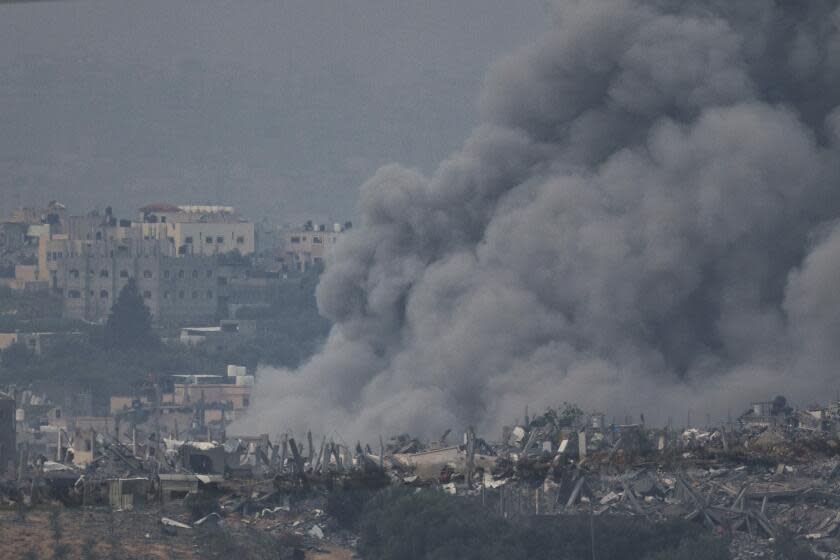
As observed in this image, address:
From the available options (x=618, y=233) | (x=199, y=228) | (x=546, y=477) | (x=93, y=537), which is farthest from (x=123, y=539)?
(x=199, y=228)

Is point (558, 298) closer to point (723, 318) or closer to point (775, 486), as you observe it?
point (723, 318)

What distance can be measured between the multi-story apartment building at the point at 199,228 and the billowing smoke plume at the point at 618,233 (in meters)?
16.8

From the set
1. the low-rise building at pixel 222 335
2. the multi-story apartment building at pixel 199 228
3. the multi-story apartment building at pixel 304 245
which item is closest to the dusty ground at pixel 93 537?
the low-rise building at pixel 222 335

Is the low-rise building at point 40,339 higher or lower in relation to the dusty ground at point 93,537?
higher

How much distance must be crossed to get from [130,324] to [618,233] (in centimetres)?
1622

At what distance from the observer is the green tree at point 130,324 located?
49844 millimetres

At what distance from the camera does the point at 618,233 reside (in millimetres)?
35531

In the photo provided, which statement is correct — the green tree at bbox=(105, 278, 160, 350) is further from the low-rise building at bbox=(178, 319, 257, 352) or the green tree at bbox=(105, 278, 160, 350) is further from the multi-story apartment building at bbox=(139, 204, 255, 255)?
the multi-story apartment building at bbox=(139, 204, 255, 255)

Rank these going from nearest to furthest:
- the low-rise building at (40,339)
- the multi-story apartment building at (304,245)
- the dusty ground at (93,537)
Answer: the dusty ground at (93,537) → the low-rise building at (40,339) → the multi-story apartment building at (304,245)

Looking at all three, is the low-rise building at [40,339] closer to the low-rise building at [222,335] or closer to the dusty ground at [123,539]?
the low-rise building at [222,335]

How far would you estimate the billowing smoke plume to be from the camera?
3388 cm

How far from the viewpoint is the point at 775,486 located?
2430 cm

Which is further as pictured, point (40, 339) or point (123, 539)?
point (40, 339)

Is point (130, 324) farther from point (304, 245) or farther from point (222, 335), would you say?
point (304, 245)
